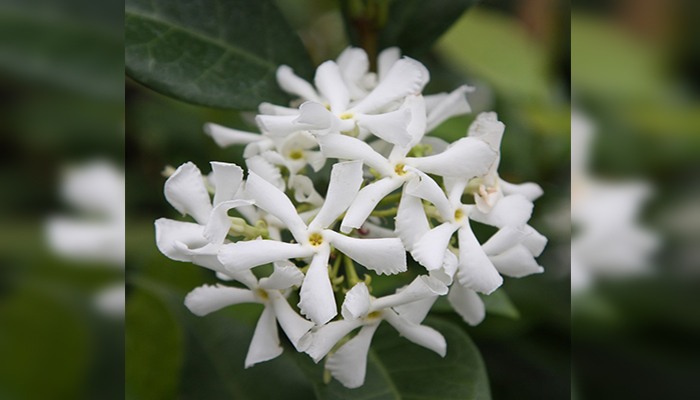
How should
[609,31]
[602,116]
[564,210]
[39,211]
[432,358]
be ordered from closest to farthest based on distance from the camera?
[39,211]
[609,31]
[602,116]
[432,358]
[564,210]

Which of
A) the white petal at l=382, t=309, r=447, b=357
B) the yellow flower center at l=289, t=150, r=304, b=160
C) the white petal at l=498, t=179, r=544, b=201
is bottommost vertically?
the white petal at l=382, t=309, r=447, b=357

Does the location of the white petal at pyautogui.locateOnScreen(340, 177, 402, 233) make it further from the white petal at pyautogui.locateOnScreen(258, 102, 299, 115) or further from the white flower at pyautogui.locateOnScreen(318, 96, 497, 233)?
the white petal at pyautogui.locateOnScreen(258, 102, 299, 115)

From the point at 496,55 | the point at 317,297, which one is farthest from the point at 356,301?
the point at 496,55

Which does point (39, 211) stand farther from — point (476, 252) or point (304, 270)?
point (476, 252)

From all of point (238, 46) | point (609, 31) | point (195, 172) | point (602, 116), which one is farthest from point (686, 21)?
point (238, 46)

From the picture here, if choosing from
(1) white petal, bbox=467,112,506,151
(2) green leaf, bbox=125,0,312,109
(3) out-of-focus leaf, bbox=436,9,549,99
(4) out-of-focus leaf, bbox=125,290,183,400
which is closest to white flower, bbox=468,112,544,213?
(1) white petal, bbox=467,112,506,151

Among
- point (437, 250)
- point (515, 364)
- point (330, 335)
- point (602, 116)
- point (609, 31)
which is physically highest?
point (609, 31)

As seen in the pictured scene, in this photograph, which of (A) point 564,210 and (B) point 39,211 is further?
(A) point 564,210

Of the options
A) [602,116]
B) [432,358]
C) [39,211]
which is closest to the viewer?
[39,211]
